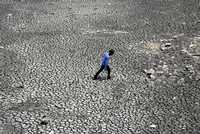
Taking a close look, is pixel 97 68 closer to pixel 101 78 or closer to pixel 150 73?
pixel 101 78

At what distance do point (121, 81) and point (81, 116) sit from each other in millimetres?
3998

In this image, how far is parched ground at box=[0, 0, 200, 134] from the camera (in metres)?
15.4

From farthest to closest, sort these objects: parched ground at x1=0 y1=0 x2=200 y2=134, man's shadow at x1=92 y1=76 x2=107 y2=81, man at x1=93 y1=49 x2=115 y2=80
Answer: man's shadow at x1=92 y1=76 x2=107 y2=81 < man at x1=93 y1=49 x2=115 y2=80 < parched ground at x1=0 y1=0 x2=200 y2=134

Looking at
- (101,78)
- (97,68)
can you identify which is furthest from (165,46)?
(101,78)

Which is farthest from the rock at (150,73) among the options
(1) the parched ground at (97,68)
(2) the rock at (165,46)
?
(2) the rock at (165,46)

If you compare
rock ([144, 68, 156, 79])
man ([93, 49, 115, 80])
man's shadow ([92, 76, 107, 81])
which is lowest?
man's shadow ([92, 76, 107, 81])

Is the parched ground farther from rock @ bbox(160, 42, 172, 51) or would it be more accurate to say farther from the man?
the man

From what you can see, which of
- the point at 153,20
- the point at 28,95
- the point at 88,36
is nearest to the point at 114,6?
the point at 153,20

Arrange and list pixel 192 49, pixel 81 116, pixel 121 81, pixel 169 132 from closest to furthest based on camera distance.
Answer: pixel 169 132
pixel 81 116
pixel 121 81
pixel 192 49

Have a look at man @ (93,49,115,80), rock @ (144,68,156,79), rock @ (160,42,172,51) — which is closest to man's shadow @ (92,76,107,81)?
man @ (93,49,115,80)

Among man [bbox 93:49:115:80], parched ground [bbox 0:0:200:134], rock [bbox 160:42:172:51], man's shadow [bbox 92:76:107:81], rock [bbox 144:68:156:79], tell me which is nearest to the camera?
parched ground [bbox 0:0:200:134]

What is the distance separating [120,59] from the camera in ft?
70.3

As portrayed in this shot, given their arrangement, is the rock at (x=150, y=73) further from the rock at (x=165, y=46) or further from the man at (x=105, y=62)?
the rock at (x=165, y=46)

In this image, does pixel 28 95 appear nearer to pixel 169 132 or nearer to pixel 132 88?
pixel 132 88
